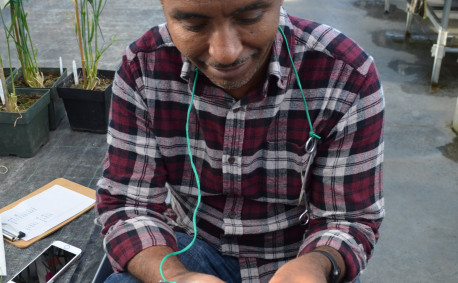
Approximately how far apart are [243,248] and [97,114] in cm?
138

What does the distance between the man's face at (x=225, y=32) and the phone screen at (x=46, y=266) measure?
932 millimetres

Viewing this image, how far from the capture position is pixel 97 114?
2.50 m

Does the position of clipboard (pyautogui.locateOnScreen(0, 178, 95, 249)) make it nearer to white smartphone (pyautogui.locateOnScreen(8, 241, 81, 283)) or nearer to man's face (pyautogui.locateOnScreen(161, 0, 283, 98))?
white smartphone (pyautogui.locateOnScreen(8, 241, 81, 283))

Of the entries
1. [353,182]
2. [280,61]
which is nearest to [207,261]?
[353,182]

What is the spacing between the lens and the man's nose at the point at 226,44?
1.02 meters

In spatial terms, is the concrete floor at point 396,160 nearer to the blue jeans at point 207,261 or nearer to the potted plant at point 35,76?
the potted plant at point 35,76

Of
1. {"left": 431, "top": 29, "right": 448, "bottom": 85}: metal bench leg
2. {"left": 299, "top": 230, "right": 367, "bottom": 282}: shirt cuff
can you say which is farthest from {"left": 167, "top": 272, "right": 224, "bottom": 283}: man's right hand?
{"left": 431, "top": 29, "right": 448, "bottom": 85}: metal bench leg

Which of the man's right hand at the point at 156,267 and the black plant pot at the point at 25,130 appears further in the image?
the black plant pot at the point at 25,130

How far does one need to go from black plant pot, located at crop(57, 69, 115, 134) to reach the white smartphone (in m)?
0.89

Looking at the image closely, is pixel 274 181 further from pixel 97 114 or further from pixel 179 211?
pixel 97 114

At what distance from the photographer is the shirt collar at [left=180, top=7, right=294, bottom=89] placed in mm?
1187

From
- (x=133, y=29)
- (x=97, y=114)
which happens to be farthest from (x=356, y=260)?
(x=133, y=29)

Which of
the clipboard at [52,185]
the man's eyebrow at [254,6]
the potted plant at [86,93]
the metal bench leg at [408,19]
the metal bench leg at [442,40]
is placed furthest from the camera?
the metal bench leg at [408,19]

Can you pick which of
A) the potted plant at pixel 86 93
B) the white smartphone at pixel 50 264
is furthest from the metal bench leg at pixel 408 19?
the white smartphone at pixel 50 264
